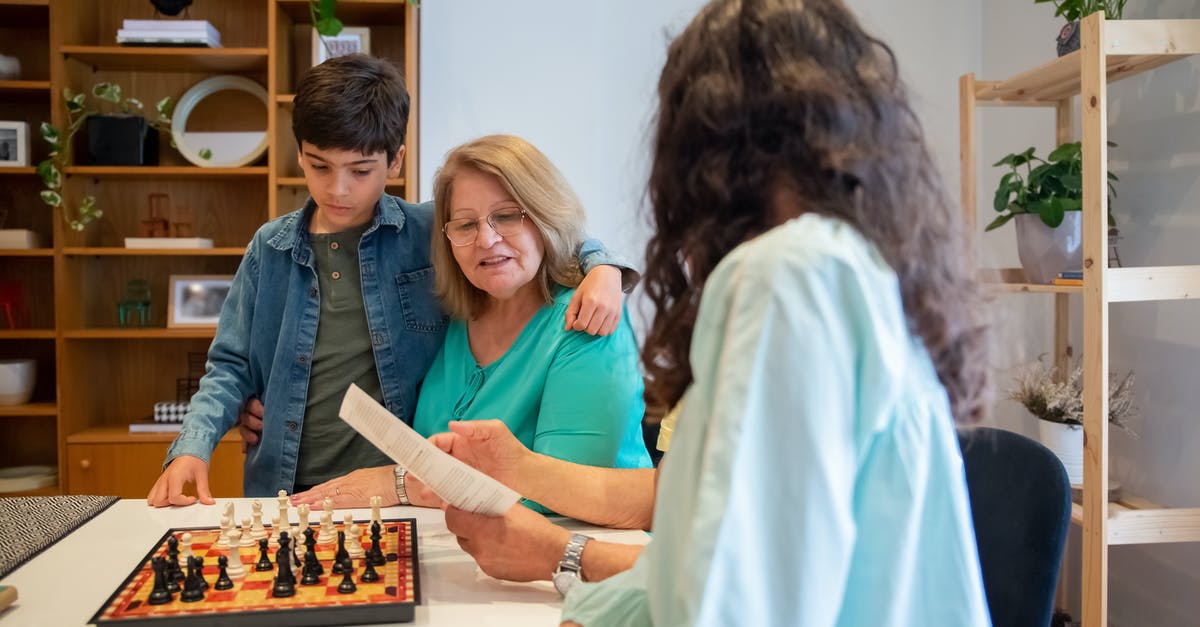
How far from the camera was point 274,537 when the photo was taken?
1314mm

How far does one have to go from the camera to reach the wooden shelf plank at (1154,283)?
211 cm

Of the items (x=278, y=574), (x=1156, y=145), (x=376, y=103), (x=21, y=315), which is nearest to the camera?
(x=278, y=574)

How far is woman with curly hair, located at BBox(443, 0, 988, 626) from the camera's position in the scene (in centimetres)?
63

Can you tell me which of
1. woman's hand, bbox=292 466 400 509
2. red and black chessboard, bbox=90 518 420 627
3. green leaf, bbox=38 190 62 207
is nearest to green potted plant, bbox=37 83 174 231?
green leaf, bbox=38 190 62 207

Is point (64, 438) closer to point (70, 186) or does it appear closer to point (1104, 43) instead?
point (70, 186)

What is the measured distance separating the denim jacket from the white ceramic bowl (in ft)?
6.84

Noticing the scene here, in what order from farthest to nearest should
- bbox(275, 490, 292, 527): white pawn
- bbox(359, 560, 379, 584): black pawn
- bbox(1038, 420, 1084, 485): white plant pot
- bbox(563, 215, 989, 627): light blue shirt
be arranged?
1. bbox(1038, 420, 1084, 485): white plant pot
2. bbox(275, 490, 292, 527): white pawn
3. bbox(359, 560, 379, 584): black pawn
4. bbox(563, 215, 989, 627): light blue shirt

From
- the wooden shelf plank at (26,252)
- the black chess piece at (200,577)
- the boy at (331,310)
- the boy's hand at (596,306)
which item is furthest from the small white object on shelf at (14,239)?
the black chess piece at (200,577)

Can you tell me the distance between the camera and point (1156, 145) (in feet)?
8.07

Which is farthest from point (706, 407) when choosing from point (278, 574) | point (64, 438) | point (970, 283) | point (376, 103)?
point (64, 438)

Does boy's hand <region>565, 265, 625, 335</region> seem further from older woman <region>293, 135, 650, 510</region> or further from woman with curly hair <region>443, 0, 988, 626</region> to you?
woman with curly hair <region>443, 0, 988, 626</region>

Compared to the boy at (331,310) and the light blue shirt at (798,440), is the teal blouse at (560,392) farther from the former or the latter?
the light blue shirt at (798,440)

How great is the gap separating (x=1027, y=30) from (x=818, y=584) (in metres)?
3.11

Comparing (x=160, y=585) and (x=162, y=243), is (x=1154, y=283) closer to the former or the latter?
(x=160, y=585)
